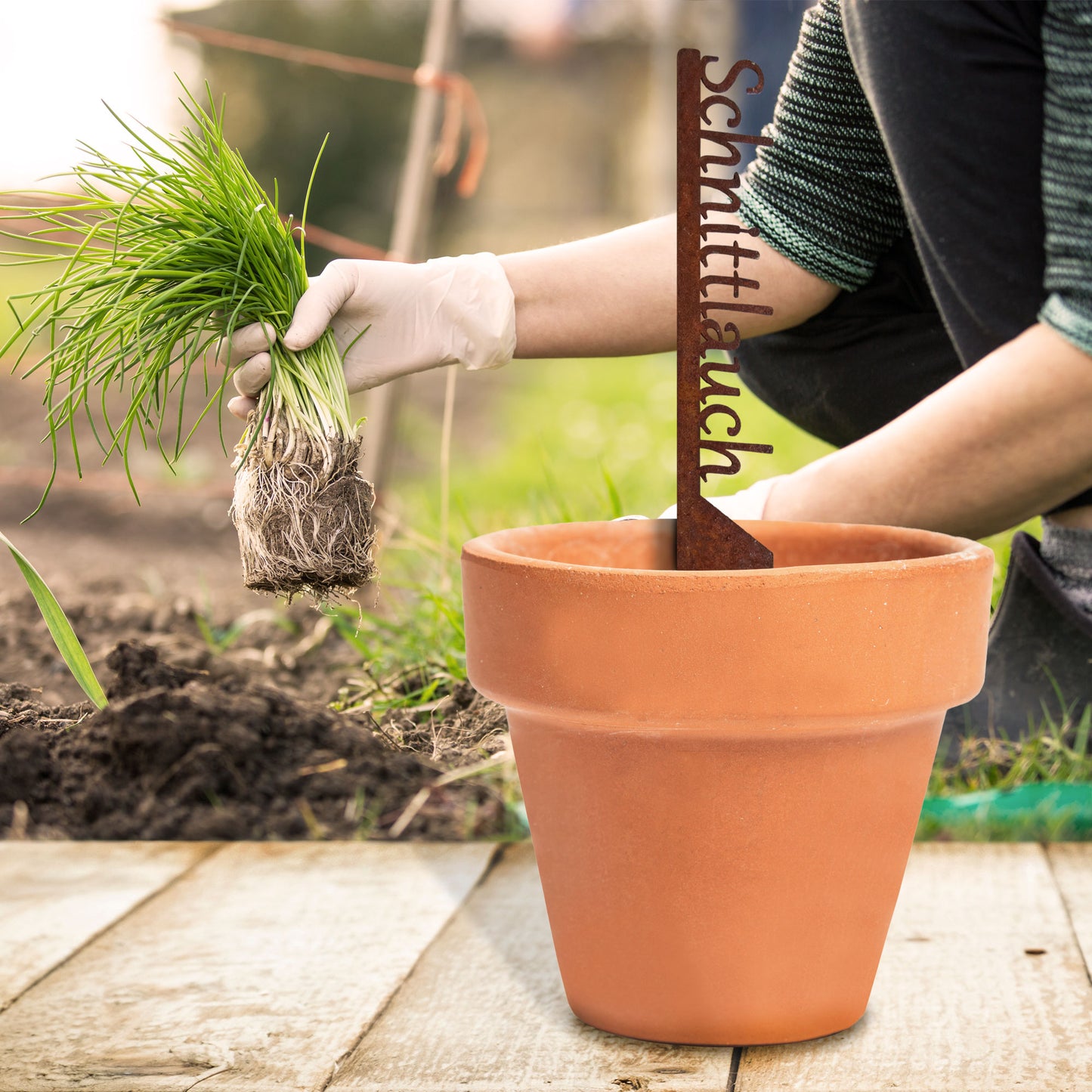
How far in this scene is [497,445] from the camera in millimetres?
4438

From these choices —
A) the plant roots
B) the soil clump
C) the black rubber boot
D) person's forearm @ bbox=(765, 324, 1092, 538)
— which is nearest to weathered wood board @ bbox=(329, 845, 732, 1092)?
the soil clump

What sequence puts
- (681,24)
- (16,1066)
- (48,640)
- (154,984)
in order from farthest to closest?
(681,24), (48,640), (154,984), (16,1066)

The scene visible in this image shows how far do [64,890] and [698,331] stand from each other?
3.25 ft

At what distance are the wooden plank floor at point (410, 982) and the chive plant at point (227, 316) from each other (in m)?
0.41

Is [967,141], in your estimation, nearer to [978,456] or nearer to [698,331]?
[978,456]

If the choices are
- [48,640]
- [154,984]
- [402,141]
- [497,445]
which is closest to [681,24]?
[402,141]

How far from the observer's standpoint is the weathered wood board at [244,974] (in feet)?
3.39

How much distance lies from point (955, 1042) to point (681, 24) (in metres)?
8.60

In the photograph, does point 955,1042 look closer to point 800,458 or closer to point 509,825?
point 509,825

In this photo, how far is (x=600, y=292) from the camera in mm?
1287

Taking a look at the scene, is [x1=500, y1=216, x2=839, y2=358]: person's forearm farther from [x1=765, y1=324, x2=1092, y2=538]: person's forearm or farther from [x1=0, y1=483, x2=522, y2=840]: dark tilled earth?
[x1=0, y1=483, x2=522, y2=840]: dark tilled earth

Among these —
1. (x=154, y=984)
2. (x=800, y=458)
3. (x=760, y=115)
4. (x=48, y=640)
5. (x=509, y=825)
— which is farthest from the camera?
(x=760, y=115)

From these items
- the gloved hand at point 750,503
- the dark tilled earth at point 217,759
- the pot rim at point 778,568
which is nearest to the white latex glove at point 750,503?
the gloved hand at point 750,503

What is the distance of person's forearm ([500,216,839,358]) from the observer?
1268mm
